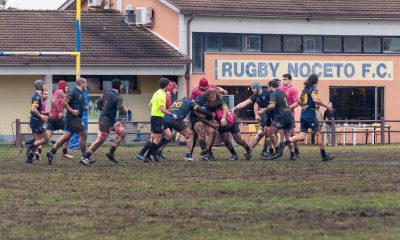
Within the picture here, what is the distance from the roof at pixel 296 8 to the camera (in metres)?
44.2

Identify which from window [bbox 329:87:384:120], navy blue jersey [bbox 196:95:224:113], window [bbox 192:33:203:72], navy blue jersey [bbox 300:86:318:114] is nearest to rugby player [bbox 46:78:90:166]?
navy blue jersey [bbox 196:95:224:113]

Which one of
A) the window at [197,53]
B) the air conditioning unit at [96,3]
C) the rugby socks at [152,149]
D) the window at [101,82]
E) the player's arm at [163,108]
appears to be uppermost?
the air conditioning unit at [96,3]

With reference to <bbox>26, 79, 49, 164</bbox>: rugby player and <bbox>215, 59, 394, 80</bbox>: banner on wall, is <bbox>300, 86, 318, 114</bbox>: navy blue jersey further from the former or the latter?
<bbox>215, 59, 394, 80</bbox>: banner on wall

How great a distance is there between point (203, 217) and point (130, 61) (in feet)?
98.2

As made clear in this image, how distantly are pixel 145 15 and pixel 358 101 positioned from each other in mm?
9489

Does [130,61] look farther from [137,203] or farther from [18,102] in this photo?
[137,203]

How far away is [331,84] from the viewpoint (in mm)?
46562

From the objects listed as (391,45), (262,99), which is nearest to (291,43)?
(391,45)

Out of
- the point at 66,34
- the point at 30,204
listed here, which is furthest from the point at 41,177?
the point at 66,34

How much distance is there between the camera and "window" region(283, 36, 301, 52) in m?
45.7

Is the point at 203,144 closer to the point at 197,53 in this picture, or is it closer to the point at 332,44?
the point at 197,53

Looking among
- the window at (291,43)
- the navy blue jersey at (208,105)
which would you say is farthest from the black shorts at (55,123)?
the window at (291,43)

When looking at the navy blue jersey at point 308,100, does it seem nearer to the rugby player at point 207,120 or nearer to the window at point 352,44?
the rugby player at point 207,120

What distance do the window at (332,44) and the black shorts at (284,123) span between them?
69.6 ft
